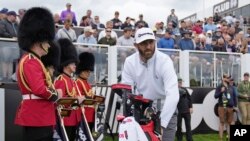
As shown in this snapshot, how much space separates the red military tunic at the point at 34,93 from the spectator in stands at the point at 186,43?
980 centimetres

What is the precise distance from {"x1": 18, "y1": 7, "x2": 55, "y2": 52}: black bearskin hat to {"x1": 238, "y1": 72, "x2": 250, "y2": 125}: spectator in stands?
943 cm

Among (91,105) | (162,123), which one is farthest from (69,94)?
(162,123)

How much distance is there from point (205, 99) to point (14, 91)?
7.53 m

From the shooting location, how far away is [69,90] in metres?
8.22

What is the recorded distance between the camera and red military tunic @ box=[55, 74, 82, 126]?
8.09m

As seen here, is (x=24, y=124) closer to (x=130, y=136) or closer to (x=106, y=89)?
(x=130, y=136)

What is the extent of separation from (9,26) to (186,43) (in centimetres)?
593

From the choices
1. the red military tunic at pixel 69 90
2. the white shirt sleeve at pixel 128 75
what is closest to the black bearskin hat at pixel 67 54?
the red military tunic at pixel 69 90

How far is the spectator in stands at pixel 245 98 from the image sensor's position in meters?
14.6

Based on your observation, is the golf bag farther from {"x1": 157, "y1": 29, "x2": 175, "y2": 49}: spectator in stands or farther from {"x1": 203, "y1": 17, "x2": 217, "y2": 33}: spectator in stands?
{"x1": 203, "y1": 17, "x2": 217, "y2": 33}: spectator in stands

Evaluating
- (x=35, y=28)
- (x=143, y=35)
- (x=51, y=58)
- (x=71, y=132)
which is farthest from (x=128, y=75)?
(x=71, y=132)

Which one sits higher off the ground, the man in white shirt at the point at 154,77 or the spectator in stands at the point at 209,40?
the spectator in stands at the point at 209,40

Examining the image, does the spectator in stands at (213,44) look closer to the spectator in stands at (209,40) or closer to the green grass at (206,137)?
the spectator in stands at (209,40)

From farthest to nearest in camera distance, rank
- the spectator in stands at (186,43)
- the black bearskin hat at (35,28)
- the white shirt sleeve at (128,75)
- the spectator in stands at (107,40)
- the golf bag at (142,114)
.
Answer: the spectator in stands at (186,43) → the spectator in stands at (107,40) → the black bearskin hat at (35,28) → the white shirt sleeve at (128,75) → the golf bag at (142,114)
